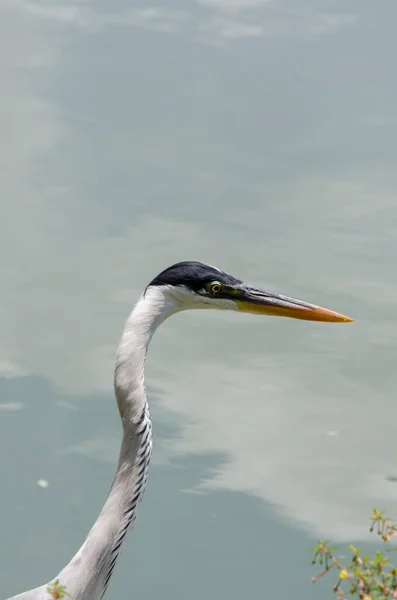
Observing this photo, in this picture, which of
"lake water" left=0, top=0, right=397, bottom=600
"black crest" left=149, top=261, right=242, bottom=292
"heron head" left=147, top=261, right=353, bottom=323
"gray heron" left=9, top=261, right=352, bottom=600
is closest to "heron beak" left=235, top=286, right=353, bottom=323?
"heron head" left=147, top=261, right=353, bottom=323

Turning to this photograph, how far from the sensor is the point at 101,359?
581 centimetres

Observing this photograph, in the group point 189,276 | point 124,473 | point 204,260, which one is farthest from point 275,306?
point 204,260

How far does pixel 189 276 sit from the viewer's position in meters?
3.30

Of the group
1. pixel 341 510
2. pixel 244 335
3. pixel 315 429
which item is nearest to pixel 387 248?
pixel 244 335

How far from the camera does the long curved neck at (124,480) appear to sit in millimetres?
3076

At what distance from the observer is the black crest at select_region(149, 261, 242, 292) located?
3273mm

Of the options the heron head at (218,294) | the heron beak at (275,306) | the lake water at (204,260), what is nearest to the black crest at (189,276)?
the heron head at (218,294)

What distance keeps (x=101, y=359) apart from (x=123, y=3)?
3.99 meters

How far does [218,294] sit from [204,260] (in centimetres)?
280

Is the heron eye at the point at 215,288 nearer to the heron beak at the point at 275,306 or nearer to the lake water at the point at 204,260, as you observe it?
the heron beak at the point at 275,306

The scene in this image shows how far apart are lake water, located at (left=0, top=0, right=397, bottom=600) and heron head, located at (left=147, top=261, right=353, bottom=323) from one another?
1.44 meters

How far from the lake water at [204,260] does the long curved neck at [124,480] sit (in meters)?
1.48

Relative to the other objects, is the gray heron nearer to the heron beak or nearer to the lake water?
the heron beak

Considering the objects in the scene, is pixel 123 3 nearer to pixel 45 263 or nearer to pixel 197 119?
pixel 197 119
